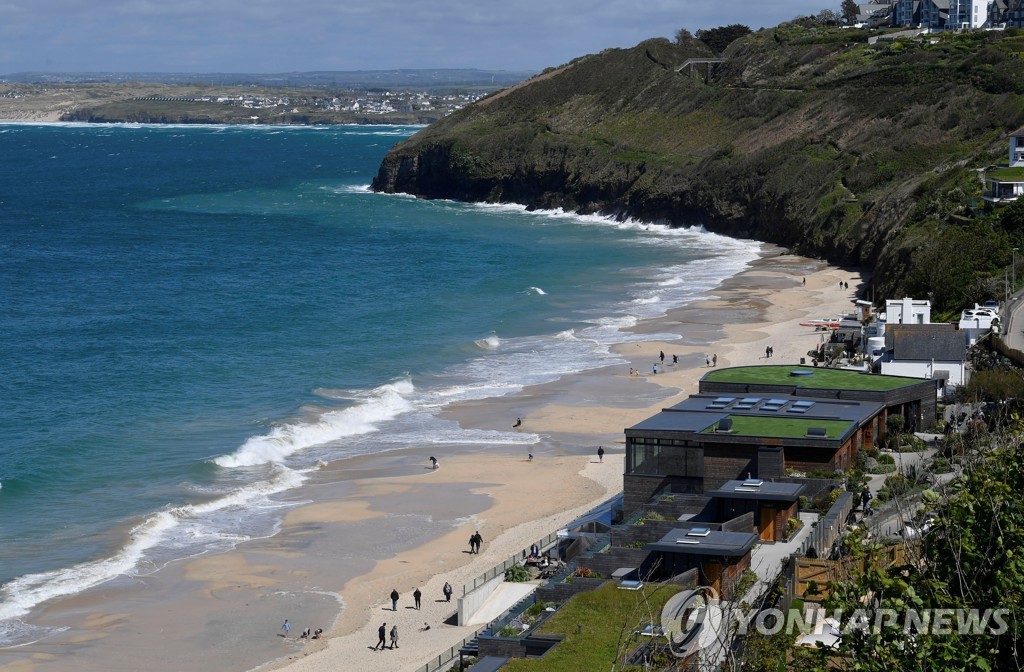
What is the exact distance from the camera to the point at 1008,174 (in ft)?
256

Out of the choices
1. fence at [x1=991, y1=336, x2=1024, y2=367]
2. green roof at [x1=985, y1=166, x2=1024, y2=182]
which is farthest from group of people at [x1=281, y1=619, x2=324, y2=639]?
green roof at [x1=985, y1=166, x2=1024, y2=182]

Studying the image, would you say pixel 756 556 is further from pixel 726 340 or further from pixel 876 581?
pixel 726 340

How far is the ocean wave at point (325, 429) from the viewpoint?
5031 cm

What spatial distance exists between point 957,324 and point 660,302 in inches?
1160

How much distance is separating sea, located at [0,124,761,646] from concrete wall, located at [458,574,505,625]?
9.91 m

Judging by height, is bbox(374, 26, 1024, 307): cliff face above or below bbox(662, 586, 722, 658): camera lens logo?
above

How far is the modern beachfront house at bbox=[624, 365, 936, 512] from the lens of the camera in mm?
35562

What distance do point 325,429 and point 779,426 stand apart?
2206 cm

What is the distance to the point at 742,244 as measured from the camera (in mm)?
112312

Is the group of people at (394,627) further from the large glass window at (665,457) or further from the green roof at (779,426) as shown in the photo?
the green roof at (779,426)

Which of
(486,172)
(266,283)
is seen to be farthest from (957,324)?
(486,172)

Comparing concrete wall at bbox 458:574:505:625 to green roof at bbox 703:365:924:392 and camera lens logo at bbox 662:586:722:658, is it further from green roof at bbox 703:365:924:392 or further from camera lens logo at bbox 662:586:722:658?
green roof at bbox 703:365:924:392

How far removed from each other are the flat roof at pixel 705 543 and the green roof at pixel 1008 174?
5244 centimetres

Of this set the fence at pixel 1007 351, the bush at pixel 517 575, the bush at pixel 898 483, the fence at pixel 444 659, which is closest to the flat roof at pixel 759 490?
the bush at pixel 898 483
